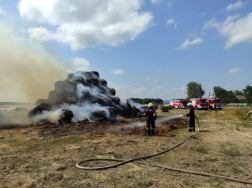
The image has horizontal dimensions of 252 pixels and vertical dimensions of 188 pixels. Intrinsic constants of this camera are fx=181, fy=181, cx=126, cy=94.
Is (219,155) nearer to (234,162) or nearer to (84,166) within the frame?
(234,162)

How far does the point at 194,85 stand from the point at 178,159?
85.9 meters

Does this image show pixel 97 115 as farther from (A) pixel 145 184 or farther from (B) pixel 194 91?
(B) pixel 194 91

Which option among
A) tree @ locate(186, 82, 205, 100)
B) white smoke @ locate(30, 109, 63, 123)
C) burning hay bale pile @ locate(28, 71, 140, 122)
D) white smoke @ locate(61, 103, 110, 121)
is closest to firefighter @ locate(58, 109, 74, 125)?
burning hay bale pile @ locate(28, 71, 140, 122)

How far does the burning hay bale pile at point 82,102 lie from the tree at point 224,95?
5784cm

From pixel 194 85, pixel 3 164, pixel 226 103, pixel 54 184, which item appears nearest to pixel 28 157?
pixel 3 164

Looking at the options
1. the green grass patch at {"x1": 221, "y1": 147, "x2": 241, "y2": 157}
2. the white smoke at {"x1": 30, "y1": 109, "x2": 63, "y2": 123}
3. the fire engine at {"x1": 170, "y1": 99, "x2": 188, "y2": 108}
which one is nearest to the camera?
the green grass patch at {"x1": 221, "y1": 147, "x2": 241, "y2": 157}

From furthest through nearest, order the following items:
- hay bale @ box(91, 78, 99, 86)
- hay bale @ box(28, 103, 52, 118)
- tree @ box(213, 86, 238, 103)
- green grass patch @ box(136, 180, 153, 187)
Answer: tree @ box(213, 86, 238, 103) → hay bale @ box(91, 78, 99, 86) → hay bale @ box(28, 103, 52, 118) → green grass patch @ box(136, 180, 153, 187)

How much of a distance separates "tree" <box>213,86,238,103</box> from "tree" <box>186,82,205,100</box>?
19.9ft

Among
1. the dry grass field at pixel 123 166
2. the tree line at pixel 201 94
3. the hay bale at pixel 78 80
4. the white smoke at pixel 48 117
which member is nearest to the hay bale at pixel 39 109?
the white smoke at pixel 48 117

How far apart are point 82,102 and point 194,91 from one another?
251 feet

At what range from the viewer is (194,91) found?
85.8 metres

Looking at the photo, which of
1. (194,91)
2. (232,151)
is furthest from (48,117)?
(194,91)

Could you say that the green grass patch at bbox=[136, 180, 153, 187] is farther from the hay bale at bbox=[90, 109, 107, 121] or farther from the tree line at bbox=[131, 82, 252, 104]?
the tree line at bbox=[131, 82, 252, 104]

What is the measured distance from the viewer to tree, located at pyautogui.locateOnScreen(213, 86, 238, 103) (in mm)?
68375
